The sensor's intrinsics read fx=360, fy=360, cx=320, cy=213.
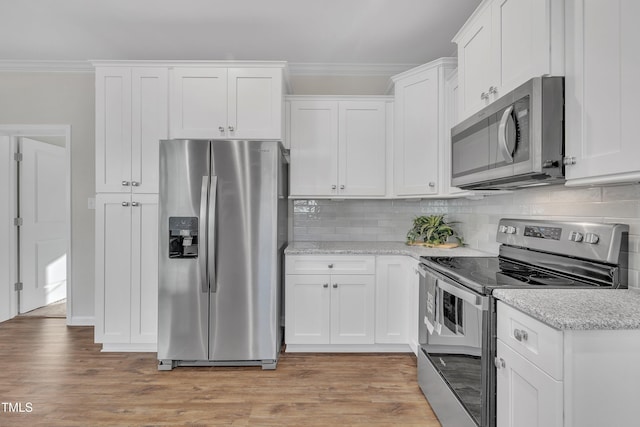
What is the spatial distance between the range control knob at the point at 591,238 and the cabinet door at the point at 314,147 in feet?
6.56

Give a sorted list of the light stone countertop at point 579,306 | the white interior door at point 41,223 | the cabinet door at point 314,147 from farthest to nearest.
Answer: the white interior door at point 41,223 → the cabinet door at point 314,147 → the light stone countertop at point 579,306

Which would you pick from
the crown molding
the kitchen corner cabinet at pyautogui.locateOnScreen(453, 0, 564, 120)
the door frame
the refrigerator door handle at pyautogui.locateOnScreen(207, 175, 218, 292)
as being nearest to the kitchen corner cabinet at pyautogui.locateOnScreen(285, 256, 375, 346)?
the refrigerator door handle at pyautogui.locateOnScreen(207, 175, 218, 292)

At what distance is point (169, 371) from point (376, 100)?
280 centimetres

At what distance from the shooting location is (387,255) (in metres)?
2.94

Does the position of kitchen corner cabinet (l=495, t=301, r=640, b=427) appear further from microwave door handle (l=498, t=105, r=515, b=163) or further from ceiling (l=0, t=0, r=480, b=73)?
ceiling (l=0, t=0, r=480, b=73)

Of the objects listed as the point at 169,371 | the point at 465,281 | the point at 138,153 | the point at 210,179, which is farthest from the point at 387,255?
the point at 138,153

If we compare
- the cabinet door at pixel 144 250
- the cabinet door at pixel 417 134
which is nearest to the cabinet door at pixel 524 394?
the cabinet door at pixel 417 134

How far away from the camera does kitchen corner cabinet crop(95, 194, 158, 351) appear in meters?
2.89

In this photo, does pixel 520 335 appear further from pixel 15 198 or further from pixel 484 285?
pixel 15 198

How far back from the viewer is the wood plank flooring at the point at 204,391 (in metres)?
2.08

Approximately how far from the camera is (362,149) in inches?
129

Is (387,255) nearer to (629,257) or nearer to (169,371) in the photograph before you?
(629,257)

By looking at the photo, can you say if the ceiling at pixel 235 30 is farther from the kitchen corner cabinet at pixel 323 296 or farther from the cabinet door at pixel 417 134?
the kitchen corner cabinet at pixel 323 296

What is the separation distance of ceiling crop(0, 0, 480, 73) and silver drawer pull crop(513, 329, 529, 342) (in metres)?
2.24
